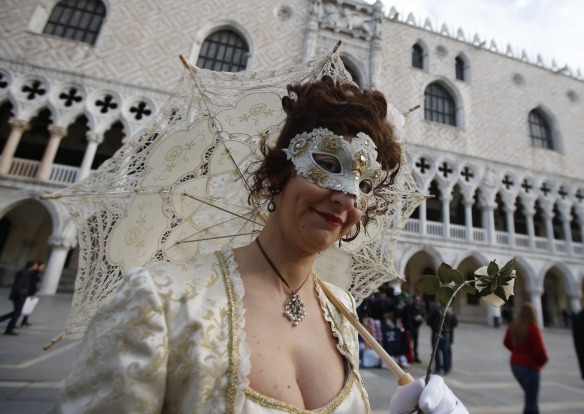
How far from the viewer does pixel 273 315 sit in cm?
86

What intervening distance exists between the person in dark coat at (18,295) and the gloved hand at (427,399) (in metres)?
5.22

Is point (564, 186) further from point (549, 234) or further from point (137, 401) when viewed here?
point (137, 401)

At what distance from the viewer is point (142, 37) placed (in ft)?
34.5

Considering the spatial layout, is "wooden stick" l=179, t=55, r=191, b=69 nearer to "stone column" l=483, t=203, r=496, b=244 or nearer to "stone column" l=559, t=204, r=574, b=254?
"stone column" l=483, t=203, r=496, b=244

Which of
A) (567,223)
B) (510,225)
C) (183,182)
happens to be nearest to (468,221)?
(510,225)

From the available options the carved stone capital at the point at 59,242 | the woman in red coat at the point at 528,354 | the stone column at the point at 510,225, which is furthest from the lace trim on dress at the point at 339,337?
the stone column at the point at 510,225

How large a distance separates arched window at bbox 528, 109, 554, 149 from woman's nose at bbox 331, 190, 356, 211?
17326 millimetres

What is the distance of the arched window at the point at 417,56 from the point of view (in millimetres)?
Answer: 13695

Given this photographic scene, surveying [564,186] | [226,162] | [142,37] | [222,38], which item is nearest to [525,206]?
[564,186]

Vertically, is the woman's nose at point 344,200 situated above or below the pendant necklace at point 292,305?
above

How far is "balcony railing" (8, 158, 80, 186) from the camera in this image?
29.2ft

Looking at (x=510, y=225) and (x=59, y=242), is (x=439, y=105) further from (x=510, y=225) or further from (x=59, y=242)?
(x=59, y=242)

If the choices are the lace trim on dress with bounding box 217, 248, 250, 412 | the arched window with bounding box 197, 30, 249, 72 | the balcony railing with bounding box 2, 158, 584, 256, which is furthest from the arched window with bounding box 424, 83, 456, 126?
the lace trim on dress with bounding box 217, 248, 250, 412

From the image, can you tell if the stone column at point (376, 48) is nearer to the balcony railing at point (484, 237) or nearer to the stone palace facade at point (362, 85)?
the stone palace facade at point (362, 85)
